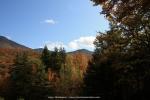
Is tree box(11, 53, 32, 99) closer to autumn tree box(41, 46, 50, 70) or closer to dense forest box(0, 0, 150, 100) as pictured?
dense forest box(0, 0, 150, 100)

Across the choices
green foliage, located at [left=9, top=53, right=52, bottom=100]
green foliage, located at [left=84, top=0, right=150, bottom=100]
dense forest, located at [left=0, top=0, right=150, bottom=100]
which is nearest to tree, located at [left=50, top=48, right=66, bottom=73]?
dense forest, located at [left=0, top=0, right=150, bottom=100]

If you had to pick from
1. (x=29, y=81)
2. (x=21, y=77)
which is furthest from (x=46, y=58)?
(x=29, y=81)

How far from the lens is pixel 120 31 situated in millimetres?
23203

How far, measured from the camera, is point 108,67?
162 feet

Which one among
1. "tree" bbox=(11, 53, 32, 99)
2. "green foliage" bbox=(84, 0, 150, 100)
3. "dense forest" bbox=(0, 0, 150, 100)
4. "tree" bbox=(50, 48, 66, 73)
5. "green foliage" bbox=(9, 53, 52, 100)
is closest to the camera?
"green foliage" bbox=(84, 0, 150, 100)

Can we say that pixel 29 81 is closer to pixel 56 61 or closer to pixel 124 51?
pixel 56 61

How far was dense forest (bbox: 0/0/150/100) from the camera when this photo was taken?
50.5ft

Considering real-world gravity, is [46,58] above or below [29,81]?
above

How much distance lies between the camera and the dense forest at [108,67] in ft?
50.5

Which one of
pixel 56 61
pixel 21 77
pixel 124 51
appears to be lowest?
pixel 124 51

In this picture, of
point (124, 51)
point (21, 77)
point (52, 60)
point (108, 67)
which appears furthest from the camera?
point (52, 60)

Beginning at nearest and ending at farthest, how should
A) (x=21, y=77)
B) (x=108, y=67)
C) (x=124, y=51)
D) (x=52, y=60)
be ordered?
(x=124, y=51) → (x=108, y=67) → (x=21, y=77) → (x=52, y=60)

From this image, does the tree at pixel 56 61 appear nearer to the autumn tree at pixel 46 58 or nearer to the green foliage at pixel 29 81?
the autumn tree at pixel 46 58

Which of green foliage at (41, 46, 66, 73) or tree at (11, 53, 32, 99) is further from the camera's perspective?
green foliage at (41, 46, 66, 73)
